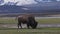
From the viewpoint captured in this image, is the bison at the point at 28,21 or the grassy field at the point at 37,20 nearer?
the bison at the point at 28,21

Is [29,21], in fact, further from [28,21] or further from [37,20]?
[37,20]

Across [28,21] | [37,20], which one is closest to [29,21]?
[28,21]

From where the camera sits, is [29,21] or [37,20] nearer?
[29,21]

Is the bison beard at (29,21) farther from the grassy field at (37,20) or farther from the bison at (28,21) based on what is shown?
the grassy field at (37,20)

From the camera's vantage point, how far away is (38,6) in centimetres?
450

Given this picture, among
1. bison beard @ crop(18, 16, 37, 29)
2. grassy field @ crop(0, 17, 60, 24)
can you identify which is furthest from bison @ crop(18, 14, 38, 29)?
grassy field @ crop(0, 17, 60, 24)

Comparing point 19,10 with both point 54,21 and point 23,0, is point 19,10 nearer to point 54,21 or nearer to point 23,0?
point 23,0

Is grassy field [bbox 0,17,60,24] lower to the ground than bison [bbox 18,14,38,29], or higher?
lower

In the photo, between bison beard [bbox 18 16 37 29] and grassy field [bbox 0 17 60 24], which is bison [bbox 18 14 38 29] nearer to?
bison beard [bbox 18 16 37 29]

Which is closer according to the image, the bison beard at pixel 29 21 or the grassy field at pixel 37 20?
the bison beard at pixel 29 21

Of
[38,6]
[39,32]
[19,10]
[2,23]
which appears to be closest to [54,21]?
[38,6]

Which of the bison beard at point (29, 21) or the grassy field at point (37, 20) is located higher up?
the bison beard at point (29, 21)

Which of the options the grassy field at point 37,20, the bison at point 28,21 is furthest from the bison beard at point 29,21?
the grassy field at point 37,20

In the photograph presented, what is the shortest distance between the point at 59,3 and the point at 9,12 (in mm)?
1078
